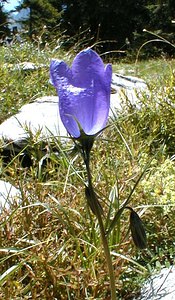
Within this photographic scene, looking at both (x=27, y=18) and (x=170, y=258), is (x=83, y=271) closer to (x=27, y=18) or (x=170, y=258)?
(x=170, y=258)

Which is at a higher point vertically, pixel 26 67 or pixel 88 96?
pixel 26 67

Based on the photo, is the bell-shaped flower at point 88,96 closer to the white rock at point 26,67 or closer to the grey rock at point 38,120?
the grey rock at point 38,120

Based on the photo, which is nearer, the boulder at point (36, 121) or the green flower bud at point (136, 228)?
the green flower bud at point (136, 228)

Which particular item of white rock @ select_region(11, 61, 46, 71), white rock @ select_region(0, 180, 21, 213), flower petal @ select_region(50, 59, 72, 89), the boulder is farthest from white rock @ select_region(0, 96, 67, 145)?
flower petal @ select_region(50, 59, 72, 89)

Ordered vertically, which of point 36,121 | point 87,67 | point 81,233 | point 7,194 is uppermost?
point 36,121

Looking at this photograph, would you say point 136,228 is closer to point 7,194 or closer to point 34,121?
point 7,194

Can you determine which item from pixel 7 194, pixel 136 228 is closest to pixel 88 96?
pixel 136 228

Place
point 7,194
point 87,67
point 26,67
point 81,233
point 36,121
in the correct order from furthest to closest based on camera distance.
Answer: point 26,67 → point 36,121 → point 7,194 → point 81,233 → point 87,67

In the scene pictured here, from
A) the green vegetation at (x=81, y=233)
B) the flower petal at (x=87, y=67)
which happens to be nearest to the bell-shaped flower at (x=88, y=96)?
the flower petal at (x=87, y=67)

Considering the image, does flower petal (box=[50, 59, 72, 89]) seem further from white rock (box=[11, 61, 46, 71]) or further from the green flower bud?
white rock (box=[11, 61, 46, 71])
